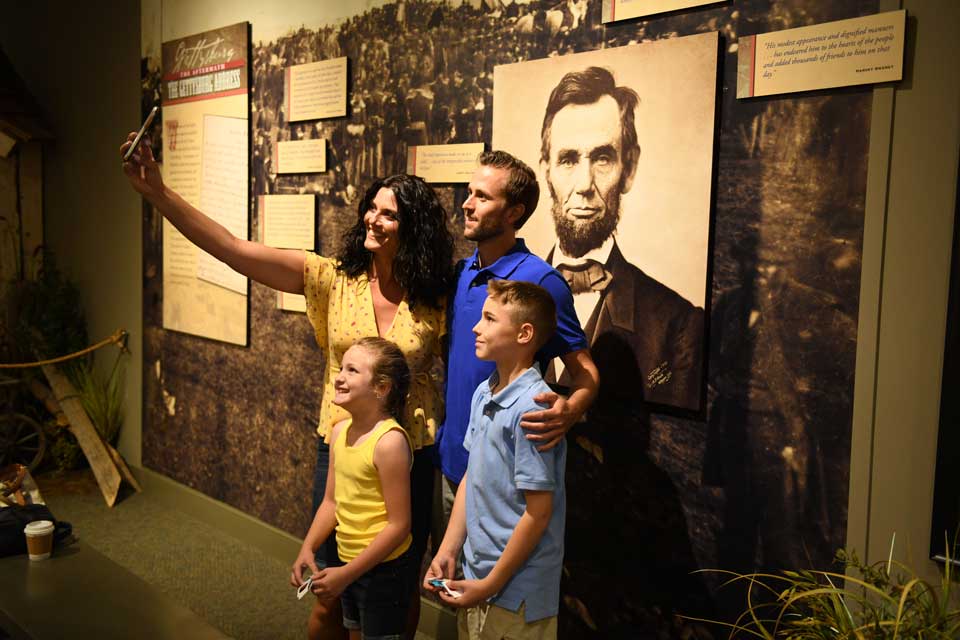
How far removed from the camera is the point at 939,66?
73.7 inches

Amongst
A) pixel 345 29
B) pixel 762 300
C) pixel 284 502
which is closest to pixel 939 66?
pixel 762 300

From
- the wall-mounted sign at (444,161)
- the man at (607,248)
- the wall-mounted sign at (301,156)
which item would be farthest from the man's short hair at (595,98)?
the wall-mounted sign at (301,156)

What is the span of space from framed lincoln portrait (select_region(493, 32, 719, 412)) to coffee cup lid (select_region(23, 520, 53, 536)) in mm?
1715

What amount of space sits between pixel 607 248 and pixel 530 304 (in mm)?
761

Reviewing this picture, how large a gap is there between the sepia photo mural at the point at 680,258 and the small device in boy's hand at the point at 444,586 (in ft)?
2.82

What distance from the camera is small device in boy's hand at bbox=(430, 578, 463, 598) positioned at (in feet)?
6.01

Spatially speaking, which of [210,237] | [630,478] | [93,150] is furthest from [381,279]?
[93,150]

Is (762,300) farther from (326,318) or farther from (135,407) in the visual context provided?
(135,407)

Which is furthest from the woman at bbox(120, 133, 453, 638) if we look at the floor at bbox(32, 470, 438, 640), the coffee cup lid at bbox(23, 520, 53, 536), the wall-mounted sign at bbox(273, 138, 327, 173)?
the wall-mounted sign at bbox(273, 138, 327, 173)

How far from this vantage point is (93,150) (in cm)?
517

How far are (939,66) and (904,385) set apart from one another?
0.77 meters

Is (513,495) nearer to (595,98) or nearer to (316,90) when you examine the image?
(595,98)

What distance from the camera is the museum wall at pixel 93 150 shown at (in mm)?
4859

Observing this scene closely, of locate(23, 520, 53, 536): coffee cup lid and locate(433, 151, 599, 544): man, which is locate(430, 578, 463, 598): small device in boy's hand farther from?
locate(23, 520, 53, 536): coffee cup lid
